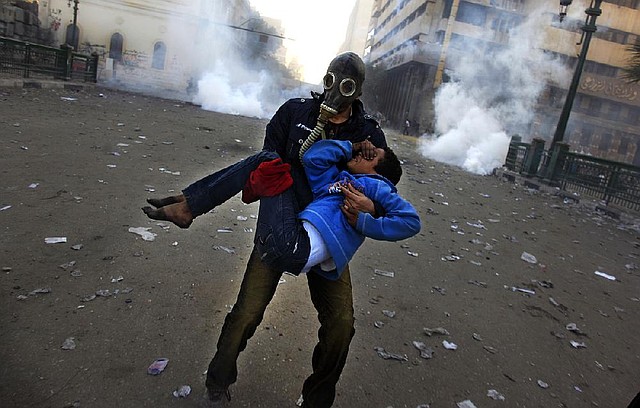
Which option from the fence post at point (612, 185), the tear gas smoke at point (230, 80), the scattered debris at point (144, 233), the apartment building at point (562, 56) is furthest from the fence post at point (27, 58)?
the apartment building at point (562, 56)

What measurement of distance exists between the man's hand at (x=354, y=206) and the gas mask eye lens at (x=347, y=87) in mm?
415

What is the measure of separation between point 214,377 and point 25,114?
27.7 ft

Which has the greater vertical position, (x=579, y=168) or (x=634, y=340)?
(x=579, y=168)

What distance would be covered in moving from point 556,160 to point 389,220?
40.8 ft

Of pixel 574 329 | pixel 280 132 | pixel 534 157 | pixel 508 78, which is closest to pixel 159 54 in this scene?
pixel 508 78

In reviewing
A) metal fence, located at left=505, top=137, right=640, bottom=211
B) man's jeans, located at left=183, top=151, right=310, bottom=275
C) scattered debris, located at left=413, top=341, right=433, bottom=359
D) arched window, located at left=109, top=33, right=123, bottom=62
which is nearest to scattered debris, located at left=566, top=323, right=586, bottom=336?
scattered debris, located at left=413, top=341, right=433, bottom=359

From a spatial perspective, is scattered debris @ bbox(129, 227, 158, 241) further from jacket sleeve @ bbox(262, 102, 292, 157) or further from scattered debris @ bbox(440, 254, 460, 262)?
scattered debris @ bbox(440, 254, 460, 262)

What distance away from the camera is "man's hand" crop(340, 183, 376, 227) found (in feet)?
5.62

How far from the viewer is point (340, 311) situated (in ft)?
6.23

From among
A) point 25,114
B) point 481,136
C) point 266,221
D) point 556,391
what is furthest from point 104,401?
point 481,136

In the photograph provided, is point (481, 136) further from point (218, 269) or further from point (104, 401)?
point (104, 401)

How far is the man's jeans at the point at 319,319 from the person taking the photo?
6.25 ft

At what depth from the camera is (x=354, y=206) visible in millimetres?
1715

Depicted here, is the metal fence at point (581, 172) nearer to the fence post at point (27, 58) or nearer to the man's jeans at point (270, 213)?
the man's jeans at point (270, 213)
